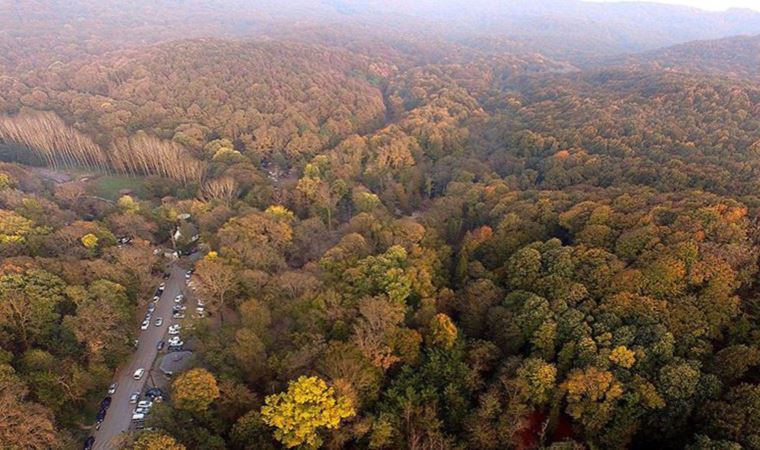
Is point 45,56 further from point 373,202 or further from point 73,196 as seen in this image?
point 373,202

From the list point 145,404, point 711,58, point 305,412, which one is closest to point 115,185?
point 145,404

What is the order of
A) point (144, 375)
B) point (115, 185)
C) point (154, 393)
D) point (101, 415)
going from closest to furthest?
Result: 1. point (101, 415)
2. point (154, 393)
3. point (144, 375)
4. point (115, 185)

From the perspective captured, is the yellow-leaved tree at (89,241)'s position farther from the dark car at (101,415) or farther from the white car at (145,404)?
the white car at (145,404)

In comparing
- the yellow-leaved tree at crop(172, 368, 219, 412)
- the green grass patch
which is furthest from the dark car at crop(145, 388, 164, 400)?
the green grass patch

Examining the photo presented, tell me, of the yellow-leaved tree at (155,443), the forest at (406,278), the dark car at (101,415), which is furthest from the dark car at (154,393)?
the yellow-leaved tree at (155,443)

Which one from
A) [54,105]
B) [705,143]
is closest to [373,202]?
[705,143]

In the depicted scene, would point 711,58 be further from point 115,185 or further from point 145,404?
point 145,404
